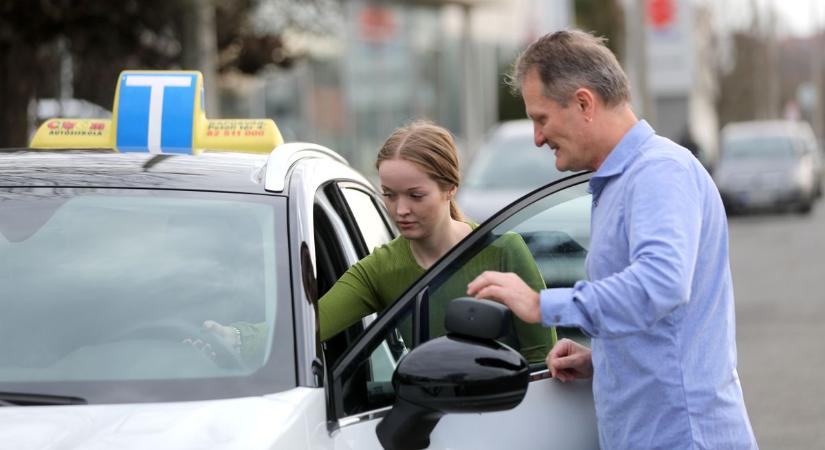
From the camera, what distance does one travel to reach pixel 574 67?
9.87 ft

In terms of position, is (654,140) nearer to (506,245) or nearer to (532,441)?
(506,245)

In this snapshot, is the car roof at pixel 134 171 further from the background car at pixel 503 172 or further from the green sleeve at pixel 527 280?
the background car at pixel 503 172

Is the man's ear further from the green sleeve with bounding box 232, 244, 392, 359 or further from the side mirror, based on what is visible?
the green sleeve with bounding box 232, 244, 392, 359

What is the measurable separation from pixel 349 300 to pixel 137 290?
1.95 ft

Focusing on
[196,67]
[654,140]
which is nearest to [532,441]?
[654,140]

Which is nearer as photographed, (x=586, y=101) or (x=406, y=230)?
(x=586, y=101)

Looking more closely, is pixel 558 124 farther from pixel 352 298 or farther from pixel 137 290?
pixel 137 290

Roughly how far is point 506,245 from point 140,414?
985 mm

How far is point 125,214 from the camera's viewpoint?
346 centimetres

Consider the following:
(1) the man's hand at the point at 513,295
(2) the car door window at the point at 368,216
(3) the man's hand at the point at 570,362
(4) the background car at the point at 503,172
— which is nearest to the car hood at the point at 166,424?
(1) the man's hand at the point at 513,295

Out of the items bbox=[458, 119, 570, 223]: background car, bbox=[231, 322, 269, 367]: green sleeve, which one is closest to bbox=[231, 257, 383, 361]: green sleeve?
Result: bbox=[231, 322, 269, 367]: green sleeve

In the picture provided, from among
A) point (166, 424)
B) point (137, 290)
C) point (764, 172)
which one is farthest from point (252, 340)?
point (764, 172)

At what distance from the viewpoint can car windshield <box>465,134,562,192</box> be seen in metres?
13.7

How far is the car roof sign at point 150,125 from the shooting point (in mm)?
5098
